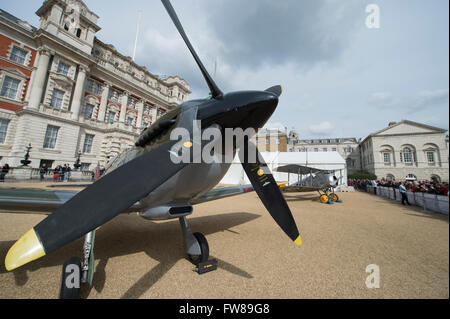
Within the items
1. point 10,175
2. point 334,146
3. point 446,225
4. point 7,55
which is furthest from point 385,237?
point 334,146

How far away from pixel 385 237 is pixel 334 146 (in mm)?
64126

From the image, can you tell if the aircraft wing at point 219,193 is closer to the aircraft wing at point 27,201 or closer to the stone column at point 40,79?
the aircraft wing at point 27,201

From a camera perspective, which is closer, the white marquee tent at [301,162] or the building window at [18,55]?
the building window at [18,55]

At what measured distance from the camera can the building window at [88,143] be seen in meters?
22.5

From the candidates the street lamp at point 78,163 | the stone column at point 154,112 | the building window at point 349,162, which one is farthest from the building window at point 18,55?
the building window at point 349,162

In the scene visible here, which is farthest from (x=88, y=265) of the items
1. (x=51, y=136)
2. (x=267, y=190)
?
(x=51, y=136)

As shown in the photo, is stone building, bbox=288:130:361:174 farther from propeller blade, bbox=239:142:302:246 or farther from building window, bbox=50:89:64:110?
propeller blade, bbox=239:142:302:246

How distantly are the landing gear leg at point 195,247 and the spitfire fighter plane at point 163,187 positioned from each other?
0.05 ft

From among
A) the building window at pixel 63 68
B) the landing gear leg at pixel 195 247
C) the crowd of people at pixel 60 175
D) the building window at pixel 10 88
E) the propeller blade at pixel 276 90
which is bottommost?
the landing gear leg at pixel 195 247

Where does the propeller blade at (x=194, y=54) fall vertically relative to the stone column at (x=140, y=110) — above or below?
below

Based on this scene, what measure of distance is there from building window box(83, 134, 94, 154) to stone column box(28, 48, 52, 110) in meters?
5.55

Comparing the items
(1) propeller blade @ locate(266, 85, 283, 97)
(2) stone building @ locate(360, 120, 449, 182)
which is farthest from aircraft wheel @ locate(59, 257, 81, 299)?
(2) stone building @ locate(360, 120, 449, 182)

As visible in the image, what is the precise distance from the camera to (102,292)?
7.45ft
